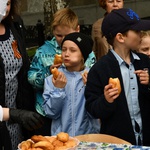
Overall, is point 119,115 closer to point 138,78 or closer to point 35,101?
point 138,78

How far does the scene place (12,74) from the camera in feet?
12.5

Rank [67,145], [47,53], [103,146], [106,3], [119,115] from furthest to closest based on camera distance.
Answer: [106,3]
[47,53]
[119,115]
[103,146]
[67,145]

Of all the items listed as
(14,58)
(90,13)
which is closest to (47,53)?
(14,58)

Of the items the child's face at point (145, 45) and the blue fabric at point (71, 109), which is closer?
the blue fabric at point (71, 109)

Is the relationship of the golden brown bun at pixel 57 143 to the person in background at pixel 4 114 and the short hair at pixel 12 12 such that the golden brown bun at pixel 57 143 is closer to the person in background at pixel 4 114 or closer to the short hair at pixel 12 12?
the person in background at pixel 4 114

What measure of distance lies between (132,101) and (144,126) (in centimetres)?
23

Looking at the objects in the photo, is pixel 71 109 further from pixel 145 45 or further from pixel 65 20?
pixel 145 45

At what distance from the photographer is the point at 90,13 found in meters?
14.6

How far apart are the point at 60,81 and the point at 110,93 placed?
586 mm

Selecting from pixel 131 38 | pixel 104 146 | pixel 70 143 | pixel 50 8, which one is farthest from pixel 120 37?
pixel 50 8

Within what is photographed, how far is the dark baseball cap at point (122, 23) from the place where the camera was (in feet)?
11.6

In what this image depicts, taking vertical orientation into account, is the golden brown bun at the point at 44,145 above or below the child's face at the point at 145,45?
below

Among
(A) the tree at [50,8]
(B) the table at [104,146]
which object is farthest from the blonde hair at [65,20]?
(A) the tree at [50,8]

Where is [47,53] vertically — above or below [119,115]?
above
